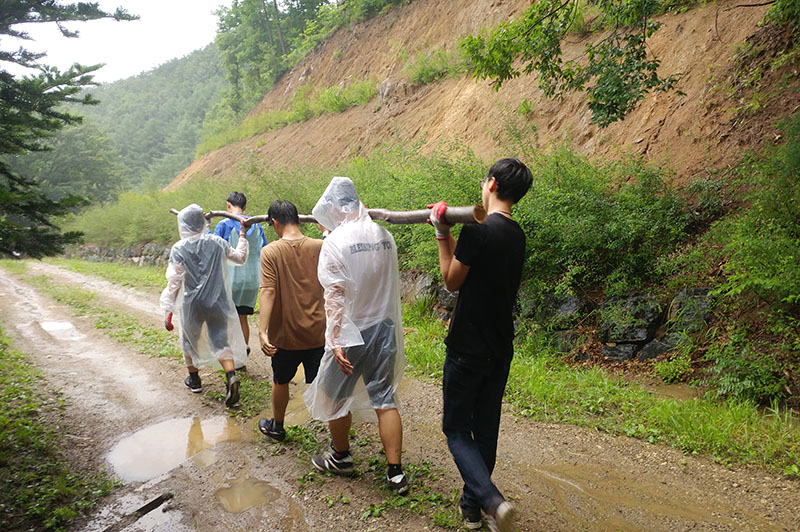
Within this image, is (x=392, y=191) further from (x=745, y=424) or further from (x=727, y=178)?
(x=745, y=424)

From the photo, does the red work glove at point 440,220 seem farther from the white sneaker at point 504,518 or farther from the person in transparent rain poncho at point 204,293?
the person in transparent rain poncho at point 204,293

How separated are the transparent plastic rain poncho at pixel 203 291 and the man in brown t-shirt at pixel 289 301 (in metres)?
1.37

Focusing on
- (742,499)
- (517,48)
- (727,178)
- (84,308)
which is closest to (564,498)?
(742,499)

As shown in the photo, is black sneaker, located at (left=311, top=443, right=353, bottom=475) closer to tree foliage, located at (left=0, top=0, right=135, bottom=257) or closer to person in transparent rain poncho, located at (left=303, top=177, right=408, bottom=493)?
person in transparent rain poncho, located at (left=303, top=177, right=408, bottom=493)

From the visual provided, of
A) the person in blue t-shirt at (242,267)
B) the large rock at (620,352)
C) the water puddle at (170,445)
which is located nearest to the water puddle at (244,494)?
the water puddle at (170,445)

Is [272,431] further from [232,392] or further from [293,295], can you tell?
[293,295]

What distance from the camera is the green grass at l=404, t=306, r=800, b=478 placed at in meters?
3.49

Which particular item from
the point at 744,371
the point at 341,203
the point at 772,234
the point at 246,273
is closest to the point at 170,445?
the point at 246,273

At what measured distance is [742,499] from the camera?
307 cm

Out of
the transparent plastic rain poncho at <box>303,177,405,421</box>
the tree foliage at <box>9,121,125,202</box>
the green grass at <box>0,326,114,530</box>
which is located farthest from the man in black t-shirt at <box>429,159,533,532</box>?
the tree foliage at <box>9,121,125,202</box>

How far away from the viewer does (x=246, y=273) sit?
587 centimetres

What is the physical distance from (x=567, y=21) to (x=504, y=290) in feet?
15.5

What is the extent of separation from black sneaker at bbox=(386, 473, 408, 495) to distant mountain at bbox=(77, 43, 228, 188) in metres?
42.1

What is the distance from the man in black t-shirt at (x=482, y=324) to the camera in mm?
2533
